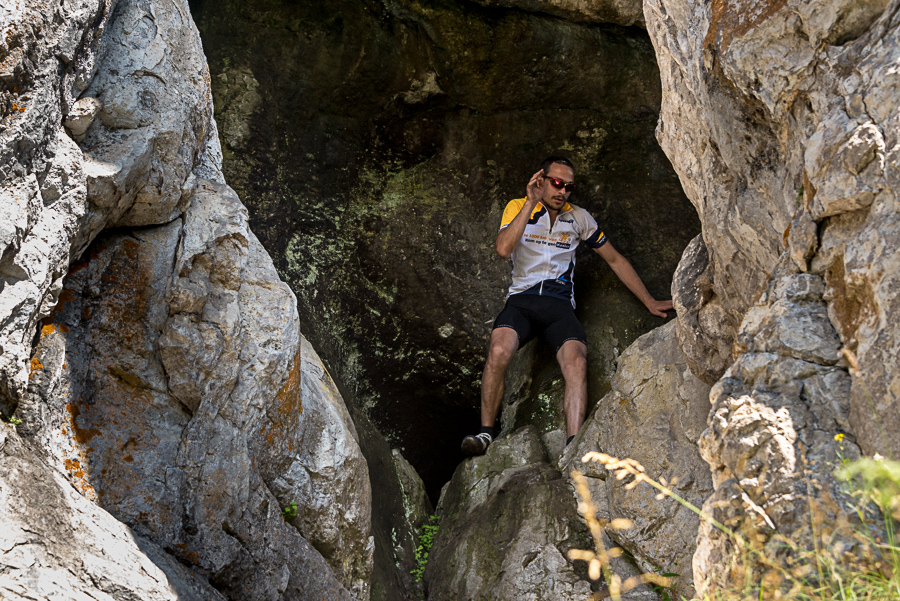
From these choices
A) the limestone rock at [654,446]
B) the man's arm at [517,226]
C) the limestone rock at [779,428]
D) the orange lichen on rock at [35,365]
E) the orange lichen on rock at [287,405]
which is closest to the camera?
the limestone rock at [779,428]

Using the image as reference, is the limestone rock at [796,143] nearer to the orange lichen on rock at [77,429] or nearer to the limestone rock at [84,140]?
the limestone rock at [84,140]

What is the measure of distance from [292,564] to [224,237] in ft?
4.34

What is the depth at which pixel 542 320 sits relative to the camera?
4520mm

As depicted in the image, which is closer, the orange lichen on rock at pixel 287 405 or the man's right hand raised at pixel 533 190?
the orange lichen on rock at pixel 287 405

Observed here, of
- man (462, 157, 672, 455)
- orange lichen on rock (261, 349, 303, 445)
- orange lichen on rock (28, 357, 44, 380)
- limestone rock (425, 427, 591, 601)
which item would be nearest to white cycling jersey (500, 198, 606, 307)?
man (462, 157, 672, 455)

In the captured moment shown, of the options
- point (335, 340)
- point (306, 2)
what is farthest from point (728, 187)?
point (306, 2)

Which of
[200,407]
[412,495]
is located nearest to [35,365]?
Answer: [200,407]

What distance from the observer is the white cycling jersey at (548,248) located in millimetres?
4594

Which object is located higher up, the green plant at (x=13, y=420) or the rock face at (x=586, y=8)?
the rock face at (x=586, y=8)

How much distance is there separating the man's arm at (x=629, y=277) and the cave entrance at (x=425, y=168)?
0.47ft

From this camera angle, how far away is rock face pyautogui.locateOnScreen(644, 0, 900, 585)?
5.75 ft

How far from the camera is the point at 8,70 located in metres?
2.02

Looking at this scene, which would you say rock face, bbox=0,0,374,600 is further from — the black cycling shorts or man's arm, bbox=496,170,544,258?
man's arm, bbox=496,170,544,258

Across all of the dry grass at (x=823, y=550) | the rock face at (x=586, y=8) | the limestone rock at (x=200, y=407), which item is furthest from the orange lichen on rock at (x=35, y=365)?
the rock face at (x=586, y=8)
